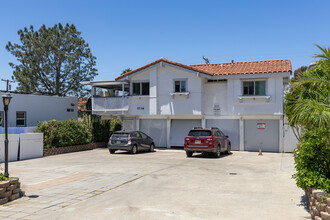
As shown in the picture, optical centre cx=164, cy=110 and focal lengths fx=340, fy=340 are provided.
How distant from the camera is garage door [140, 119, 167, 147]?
2662cm

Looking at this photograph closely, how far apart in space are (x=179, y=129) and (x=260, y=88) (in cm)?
686

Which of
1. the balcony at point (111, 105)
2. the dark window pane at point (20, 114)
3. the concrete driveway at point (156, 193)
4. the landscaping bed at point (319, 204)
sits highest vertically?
the balcony at point (111, 105)

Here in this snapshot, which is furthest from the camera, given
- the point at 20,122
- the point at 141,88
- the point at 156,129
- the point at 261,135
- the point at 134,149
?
the point at 156,129

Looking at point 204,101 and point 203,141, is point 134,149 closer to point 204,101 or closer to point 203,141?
point 203,141

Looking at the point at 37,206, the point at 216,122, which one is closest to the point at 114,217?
the point at 37,206

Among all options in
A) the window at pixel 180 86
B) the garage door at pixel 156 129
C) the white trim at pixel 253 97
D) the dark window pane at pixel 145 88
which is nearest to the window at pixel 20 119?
the garage door at pixel 156 129

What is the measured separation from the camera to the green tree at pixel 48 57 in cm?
3938

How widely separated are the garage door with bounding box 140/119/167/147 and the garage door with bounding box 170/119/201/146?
2.19ft

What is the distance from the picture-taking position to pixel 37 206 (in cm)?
831

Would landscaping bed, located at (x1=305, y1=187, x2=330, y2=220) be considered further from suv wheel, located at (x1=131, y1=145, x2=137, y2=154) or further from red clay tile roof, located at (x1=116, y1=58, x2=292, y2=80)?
red clay tile roof, located at (x1=116, y1=58, x2=292, y2=80)

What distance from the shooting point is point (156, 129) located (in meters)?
26.9

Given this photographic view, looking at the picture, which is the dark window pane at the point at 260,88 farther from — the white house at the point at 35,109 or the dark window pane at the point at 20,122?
the dark window pane at the point at 20,122

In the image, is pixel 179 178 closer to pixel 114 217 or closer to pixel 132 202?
pixel 132 202

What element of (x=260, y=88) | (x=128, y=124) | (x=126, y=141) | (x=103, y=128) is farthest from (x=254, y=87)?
(x=103, y=128)
